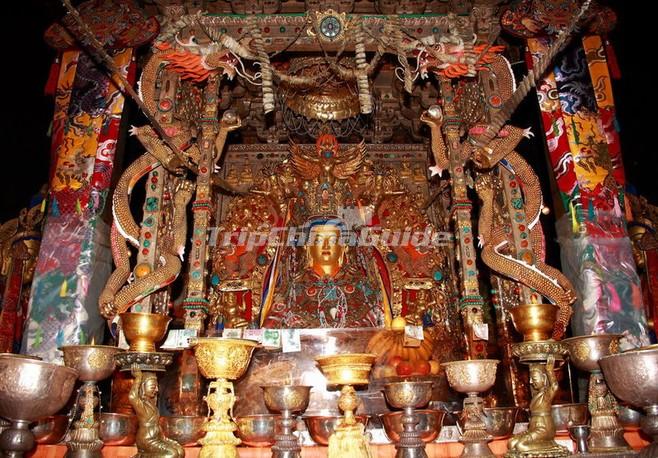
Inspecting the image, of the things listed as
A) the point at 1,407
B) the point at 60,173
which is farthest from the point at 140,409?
the point at 60,173

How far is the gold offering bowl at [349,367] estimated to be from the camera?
3287 millimetres

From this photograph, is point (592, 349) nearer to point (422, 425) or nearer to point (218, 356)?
point (422, 425)

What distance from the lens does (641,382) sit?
9.00 feet

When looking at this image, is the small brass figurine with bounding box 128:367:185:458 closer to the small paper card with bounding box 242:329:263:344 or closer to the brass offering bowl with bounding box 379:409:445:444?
the small paper card with bounding box 242:329:263:344

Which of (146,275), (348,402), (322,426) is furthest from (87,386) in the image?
(348,402)

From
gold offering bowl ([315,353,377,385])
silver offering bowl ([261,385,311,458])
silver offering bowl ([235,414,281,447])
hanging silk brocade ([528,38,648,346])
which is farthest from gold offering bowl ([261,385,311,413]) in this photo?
hanging silk brocade ([528,38,648,346])

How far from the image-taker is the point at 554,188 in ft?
16.3

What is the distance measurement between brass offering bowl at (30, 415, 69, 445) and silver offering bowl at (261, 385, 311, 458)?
59.2 inches

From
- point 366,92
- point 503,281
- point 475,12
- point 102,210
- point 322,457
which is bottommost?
point 322,457

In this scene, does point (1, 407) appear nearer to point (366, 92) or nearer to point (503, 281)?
point (366, 92)

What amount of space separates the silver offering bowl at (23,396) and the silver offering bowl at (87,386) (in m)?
0.46

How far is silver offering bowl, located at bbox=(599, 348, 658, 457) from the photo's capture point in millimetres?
2707

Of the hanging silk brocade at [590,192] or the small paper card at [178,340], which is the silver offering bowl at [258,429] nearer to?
the small paper card at [178,340]

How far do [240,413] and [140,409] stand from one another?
140 cm
